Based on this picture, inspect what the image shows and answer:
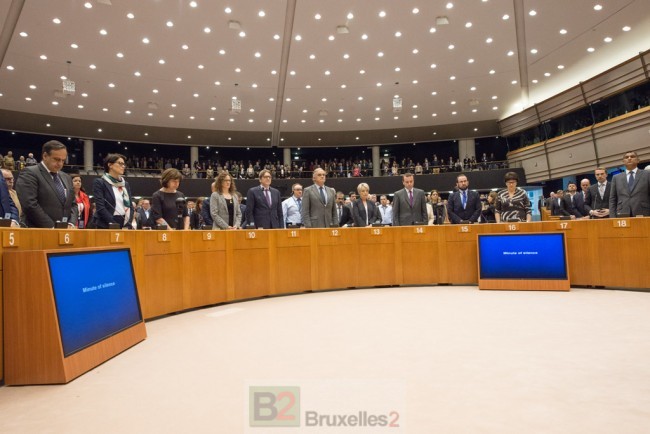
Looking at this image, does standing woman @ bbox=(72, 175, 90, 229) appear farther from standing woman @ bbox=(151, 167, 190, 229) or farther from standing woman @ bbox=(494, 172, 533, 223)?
standing woman @ bbox=(494, 172, 533, 223)

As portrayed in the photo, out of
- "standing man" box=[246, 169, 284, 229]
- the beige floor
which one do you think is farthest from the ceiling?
the beige floor

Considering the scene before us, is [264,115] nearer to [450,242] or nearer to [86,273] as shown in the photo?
[450,242]

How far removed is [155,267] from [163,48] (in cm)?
1003

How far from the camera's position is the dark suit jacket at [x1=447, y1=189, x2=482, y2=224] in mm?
6023

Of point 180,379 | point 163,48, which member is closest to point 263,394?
point 180,379

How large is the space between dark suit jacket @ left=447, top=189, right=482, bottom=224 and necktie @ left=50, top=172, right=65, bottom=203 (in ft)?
15.9

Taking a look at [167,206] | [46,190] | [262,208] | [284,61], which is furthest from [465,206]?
[284,61]

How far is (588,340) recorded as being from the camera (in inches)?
109

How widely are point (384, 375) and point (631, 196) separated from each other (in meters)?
4.84

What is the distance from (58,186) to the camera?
3.40 metres

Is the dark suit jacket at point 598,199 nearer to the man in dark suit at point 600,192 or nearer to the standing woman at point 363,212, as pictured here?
the man in dark suit at point 600,192

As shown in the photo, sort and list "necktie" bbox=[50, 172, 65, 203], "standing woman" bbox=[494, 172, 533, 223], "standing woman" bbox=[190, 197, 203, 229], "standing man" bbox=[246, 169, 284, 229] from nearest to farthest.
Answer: "necktie" bbox=[50, 172, 65, 203] → "standing man" bbox=[246, 169, 284, 229] → "standing woman" bbox=[494, 172, 533, 223] → "standing woman" bbox=[190, 197, 203, 229]

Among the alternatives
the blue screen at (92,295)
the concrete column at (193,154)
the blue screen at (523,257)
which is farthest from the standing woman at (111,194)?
the concrete column at (193,154)

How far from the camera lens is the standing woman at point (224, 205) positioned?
16.7 feet
